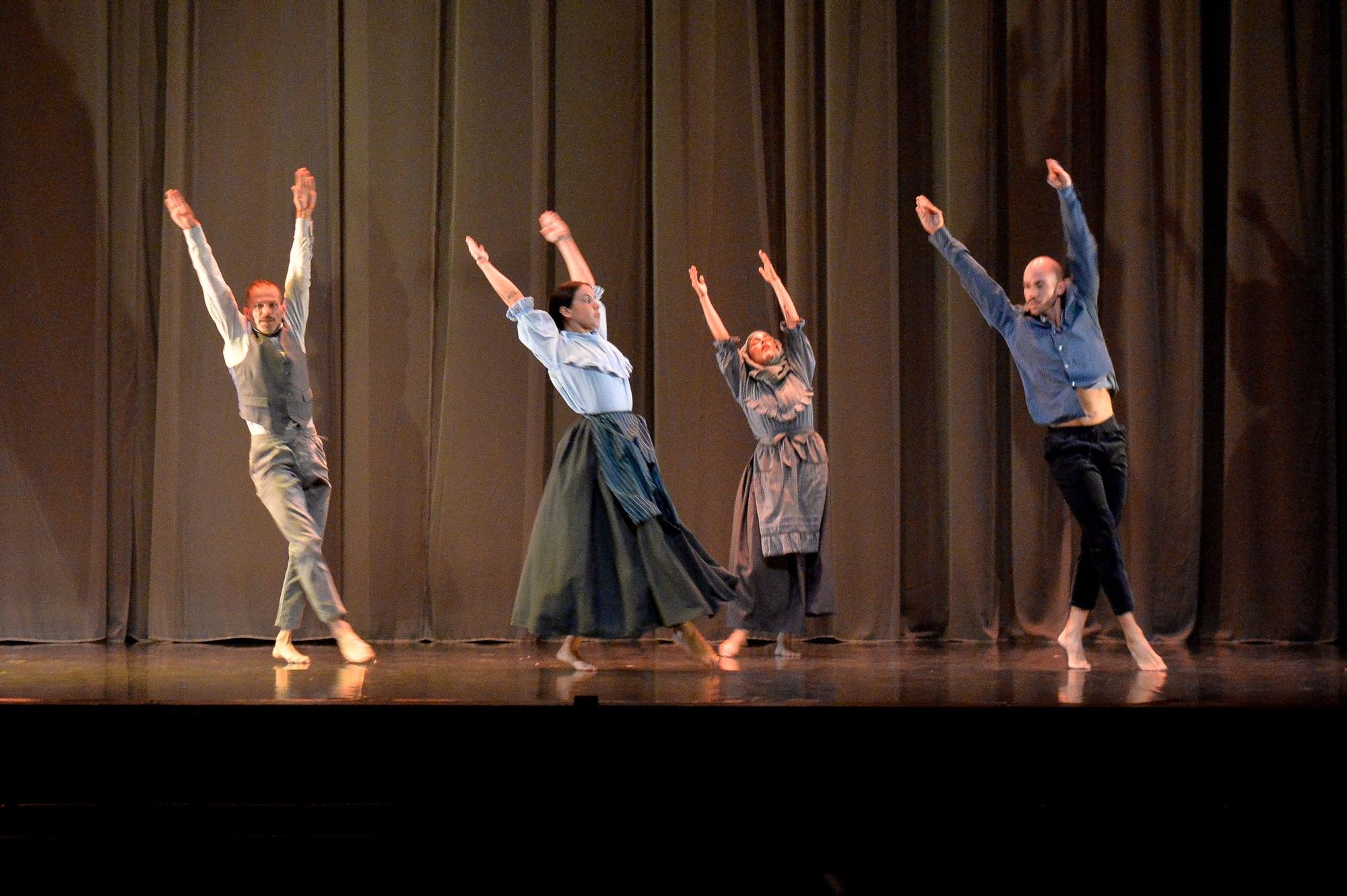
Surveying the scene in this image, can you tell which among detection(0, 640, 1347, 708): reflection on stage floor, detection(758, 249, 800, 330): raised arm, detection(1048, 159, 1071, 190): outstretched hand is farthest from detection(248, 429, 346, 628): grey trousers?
detection(1048, 159, 1071, 190): outstretched hand

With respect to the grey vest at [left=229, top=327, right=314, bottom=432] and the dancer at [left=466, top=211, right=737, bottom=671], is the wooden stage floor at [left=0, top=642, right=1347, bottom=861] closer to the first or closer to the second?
the dancer at [left=466, top=211, right=737, bottom=671]

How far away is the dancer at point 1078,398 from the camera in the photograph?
4238 mm

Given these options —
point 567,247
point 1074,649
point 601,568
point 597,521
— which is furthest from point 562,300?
point 1074,649

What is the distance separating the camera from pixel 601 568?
4.31 m

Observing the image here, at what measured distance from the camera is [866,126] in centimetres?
585

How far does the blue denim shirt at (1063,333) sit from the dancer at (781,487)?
0.88 metres

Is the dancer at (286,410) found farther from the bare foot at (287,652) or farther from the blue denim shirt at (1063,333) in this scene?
the blue denim shirt at (1063,333)

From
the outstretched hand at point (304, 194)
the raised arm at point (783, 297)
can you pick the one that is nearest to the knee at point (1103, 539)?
the raised arm at point (783, 297)

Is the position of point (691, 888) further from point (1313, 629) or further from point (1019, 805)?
point (1313, 629)

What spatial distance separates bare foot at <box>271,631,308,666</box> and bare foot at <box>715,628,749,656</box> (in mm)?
1559

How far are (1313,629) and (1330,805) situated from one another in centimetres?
271

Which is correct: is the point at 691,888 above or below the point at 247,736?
below

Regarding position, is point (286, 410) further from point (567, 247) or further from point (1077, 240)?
point (1077, 240)

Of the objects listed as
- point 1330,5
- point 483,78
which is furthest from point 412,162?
point 1330,5
